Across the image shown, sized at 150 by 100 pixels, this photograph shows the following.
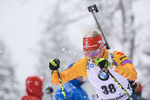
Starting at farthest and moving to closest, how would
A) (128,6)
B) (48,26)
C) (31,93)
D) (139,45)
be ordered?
(48,26)
(139,45)
(128,6)
(31,93)

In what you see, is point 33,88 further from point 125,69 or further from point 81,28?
point 81,28

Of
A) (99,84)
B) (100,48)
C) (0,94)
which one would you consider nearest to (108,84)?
(99,84)

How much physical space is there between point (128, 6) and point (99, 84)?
1214 cm

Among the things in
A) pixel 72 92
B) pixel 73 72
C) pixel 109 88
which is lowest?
pixel 109 88

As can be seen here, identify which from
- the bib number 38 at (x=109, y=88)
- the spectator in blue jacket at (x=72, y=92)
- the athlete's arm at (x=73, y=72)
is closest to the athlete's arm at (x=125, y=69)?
the bib number 38 at (x=109, y=88)

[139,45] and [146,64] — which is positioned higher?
[139,45]

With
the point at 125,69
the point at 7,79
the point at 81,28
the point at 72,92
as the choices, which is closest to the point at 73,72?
the point at 72,92

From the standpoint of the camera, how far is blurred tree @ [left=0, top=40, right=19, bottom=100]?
48.2ft

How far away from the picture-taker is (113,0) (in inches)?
572

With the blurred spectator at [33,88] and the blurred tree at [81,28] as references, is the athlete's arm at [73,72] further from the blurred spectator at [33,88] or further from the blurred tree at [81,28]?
the blurred tree at [81,28]

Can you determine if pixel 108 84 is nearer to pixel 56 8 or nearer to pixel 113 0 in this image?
pixel 113 0

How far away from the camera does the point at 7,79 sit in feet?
48.8

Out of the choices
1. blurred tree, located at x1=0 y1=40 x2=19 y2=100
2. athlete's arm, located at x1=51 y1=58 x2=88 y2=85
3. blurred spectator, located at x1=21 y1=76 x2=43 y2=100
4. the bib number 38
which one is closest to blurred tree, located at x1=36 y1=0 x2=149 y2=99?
blurred tree, located at x1=0 y1=40 x2=19 y2=100

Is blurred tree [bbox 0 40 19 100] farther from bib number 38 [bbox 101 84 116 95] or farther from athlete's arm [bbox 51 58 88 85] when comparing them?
bib number 38 [bbox 101 84 116 95]
